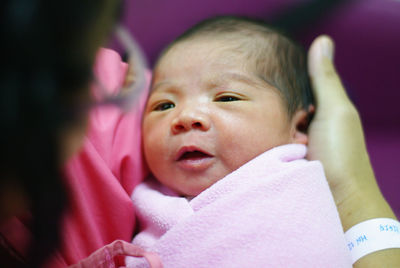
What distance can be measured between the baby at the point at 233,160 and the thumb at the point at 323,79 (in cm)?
5

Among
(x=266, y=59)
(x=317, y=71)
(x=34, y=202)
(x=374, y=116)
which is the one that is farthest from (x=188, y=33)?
(x=374, y=116)

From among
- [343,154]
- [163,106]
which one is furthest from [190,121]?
[343,154]

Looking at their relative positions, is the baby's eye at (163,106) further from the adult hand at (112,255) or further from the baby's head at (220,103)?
the adult hand at (112,255)

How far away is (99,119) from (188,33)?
0.28m

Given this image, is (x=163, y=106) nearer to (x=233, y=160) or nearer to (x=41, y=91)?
(x=233, y=160)

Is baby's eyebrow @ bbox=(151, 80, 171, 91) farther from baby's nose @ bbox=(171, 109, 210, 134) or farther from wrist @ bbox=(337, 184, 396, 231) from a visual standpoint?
wrist @ bbox=(337, 184, 396, 231)

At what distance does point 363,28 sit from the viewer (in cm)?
140

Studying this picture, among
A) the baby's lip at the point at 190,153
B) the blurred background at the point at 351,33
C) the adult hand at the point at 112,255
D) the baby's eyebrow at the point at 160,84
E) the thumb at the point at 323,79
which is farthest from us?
the blurred background at the point at 351,33

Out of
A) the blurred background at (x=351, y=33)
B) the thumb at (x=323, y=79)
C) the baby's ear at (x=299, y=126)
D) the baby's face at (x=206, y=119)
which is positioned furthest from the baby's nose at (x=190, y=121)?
the blurred background at (x=351, y=33)

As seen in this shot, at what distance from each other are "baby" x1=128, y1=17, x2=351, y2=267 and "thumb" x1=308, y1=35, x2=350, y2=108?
5cm

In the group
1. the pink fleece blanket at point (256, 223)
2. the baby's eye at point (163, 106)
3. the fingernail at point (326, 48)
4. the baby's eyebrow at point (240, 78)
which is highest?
the fingernail at point (326, 48)

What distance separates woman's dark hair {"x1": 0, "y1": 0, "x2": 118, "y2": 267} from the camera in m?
0.30

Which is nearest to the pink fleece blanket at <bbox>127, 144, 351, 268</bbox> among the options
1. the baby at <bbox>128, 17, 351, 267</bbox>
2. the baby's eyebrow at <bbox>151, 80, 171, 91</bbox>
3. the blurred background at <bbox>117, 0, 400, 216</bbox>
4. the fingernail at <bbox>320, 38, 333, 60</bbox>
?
the baby at <bbox>128, 17, 351, 267</bbox>

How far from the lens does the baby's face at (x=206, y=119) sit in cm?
76
